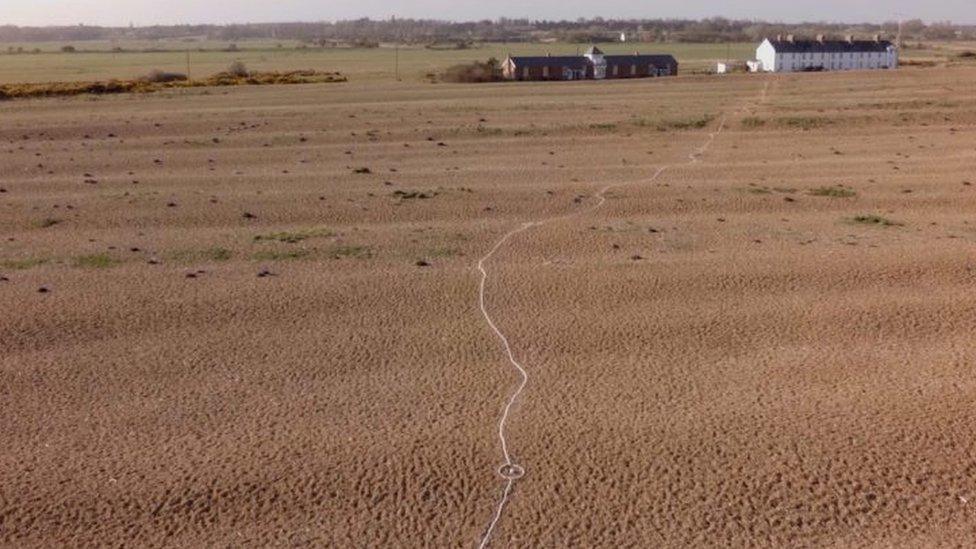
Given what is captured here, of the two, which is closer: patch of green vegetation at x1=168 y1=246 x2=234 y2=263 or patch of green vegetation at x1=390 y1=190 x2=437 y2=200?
patch of green vegetation at x1=168 y1=246 x2=234 y2=263

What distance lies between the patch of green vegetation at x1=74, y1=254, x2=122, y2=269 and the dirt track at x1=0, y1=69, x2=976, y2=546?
2.2 inches

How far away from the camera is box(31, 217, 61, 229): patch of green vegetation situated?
16297 mm

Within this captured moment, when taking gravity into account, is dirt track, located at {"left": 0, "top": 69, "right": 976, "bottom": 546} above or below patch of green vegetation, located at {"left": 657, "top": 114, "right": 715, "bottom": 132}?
below

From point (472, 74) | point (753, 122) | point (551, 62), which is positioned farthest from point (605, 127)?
point (551, 62)

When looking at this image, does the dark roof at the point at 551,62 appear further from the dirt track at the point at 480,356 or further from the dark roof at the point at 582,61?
the dirt track at the point at 480,356

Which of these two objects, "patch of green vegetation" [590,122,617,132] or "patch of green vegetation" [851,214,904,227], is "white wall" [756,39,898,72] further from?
"patch of green vegetation" [851,214,904,227]

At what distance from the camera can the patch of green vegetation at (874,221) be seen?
1605 cm

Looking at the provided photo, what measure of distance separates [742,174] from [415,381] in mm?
13089

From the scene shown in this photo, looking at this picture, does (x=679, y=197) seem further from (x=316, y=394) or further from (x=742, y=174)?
(x=316, y=394)

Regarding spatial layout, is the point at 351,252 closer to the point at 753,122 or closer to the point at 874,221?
the point at 874,221

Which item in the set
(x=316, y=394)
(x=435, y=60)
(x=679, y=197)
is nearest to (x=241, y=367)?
(x=316, y=394)

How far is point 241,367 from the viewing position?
33.3 ft

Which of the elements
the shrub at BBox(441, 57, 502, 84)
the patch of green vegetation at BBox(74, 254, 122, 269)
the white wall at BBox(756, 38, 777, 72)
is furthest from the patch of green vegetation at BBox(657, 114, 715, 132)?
the white wall at BBox(756, 38, 777, 72)

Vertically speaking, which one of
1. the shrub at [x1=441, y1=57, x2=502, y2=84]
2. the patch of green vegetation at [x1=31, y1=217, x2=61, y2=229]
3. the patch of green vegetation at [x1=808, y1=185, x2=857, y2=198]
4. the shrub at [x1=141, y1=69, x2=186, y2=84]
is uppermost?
the shrub at [x1=441, y1=57, x2=502, y2=84]
